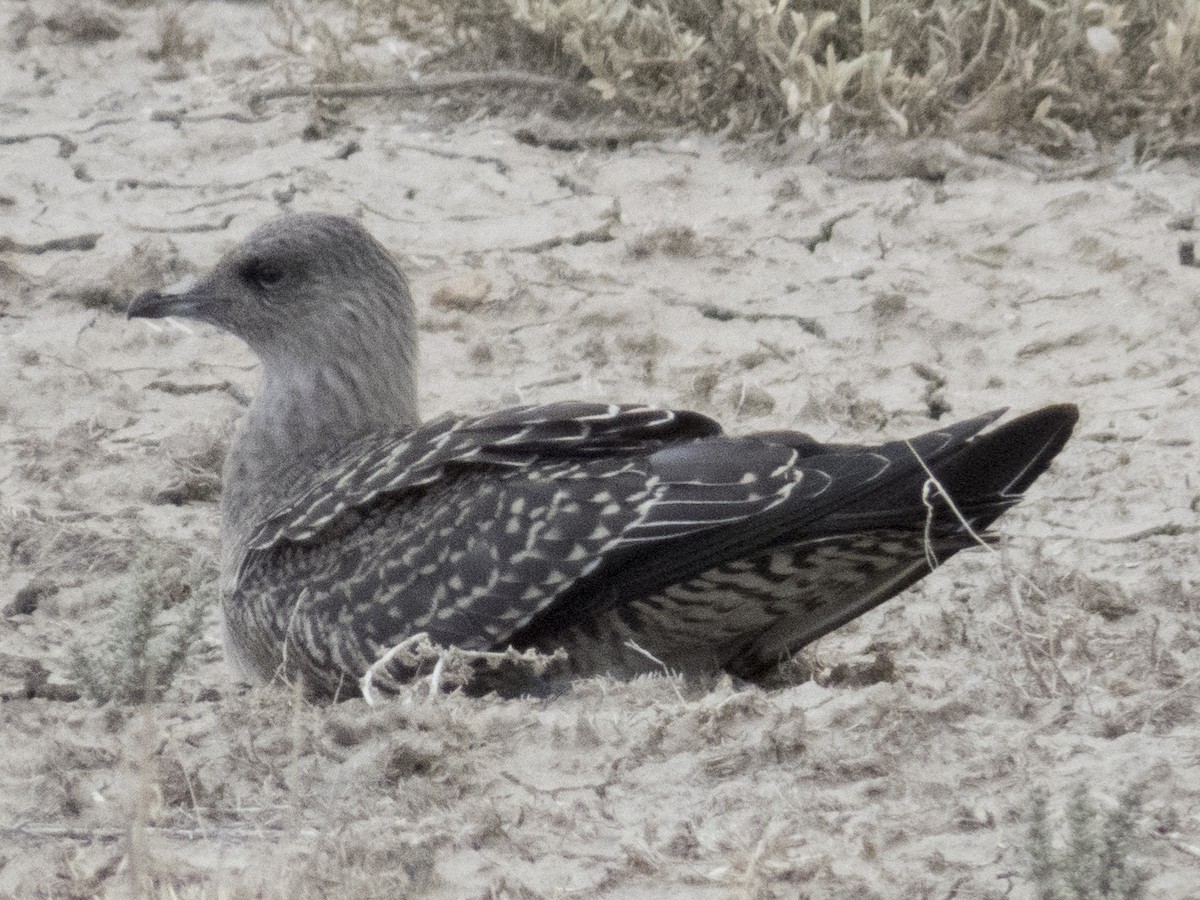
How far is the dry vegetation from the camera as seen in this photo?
22.4ft

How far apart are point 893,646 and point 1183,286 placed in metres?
2.11

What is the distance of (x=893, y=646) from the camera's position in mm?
4848

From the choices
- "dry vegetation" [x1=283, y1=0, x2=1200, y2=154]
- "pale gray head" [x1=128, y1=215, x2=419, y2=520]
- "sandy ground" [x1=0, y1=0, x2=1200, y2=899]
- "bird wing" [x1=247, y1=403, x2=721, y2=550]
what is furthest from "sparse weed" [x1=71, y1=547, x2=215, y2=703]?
"dry vegetation" [x1=283, y1=0, x2=1200, y2=154]

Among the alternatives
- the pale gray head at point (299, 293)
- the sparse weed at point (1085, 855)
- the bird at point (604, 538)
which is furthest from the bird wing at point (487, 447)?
the sparse weed at point (1085, 855)

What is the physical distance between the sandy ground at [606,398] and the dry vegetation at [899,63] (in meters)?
0.19

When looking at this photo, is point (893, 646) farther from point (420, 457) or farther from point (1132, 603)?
point (420, 457)

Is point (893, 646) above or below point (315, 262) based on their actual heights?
below

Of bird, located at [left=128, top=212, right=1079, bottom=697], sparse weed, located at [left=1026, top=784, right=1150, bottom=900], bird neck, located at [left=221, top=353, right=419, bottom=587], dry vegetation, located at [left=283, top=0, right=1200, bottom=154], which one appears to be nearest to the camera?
sparse weed, located at [left=1026, top=784, right=1150, bottom=900]

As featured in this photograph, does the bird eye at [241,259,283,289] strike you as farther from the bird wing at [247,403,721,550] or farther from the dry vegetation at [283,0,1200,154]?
the dry vegetation at [283,0,1200,154]

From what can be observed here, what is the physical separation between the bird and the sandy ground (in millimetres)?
254

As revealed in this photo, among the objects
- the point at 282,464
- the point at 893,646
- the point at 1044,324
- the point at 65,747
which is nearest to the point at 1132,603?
the point at 893,646

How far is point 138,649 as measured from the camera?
13.2 feet

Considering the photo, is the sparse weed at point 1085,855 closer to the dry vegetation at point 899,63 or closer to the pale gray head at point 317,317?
the pale gray head at point 317,317

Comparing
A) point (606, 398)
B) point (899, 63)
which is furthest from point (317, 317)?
point (899, 63)
